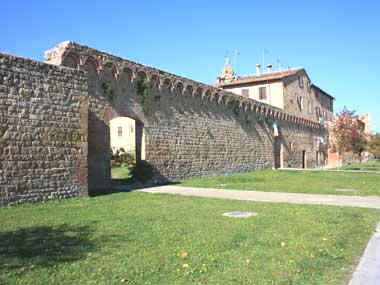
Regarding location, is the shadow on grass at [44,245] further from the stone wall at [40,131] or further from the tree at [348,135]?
the tree at [348,135]

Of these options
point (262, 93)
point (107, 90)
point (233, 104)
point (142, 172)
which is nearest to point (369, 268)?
point (107, 90)

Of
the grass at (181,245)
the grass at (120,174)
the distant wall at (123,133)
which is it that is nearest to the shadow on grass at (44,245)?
the grass at (181,245)

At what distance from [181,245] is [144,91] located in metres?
11.7

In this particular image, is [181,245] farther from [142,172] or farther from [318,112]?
[318,112]

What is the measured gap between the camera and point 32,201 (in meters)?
9.95

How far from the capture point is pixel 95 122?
13883 millimetres

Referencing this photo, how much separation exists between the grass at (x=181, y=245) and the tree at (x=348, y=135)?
79.3ft

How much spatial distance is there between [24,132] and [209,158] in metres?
12.3

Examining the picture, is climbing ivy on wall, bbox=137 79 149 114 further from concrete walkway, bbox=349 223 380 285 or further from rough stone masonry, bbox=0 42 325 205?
concrete walkway, bbox=349 223 380 285

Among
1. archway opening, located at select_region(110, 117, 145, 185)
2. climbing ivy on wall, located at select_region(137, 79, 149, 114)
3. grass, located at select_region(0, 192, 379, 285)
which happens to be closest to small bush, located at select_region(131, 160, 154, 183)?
climbing ivy on wall, located at select_region(137, 79, 149, 114)

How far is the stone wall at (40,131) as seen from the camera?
9.59 metres

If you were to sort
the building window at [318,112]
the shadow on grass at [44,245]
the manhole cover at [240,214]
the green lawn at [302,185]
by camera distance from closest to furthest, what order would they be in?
the shadow on grass at [44,245]
the manhole cover at [240,214]
the green lawn at [302,185]
the building window at [318,112]

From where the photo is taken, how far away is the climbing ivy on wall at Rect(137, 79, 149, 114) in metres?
16.1

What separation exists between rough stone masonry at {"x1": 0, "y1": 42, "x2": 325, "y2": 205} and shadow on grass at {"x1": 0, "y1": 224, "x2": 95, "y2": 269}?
3708 mm
